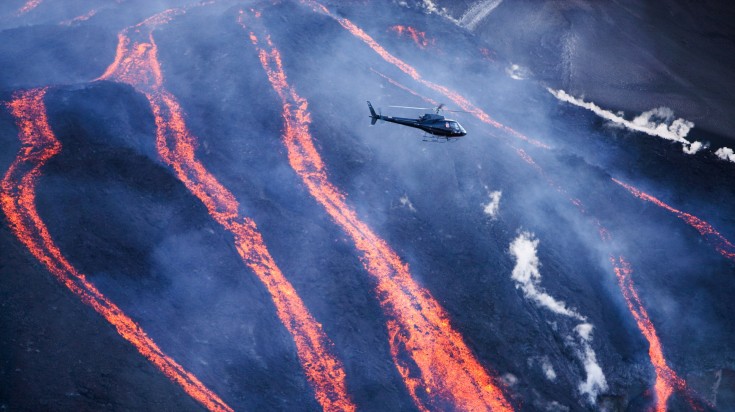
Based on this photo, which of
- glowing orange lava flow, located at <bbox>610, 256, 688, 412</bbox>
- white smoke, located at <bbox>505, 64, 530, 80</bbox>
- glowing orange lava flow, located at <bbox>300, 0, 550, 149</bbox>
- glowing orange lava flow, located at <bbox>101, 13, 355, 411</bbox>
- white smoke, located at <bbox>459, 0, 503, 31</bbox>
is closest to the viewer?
glowing orange lava flow, located at <bbox>101, 13, 355, 411</bbox>

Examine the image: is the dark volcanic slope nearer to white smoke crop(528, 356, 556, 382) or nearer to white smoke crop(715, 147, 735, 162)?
white smoke crop(528, 356, 556, 382)

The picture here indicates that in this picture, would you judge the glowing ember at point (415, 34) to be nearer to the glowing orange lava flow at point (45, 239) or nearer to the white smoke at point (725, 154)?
the white smoke at point (725, 154)

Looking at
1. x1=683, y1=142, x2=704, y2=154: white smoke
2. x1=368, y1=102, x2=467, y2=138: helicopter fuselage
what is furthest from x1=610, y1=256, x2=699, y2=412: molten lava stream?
x1=683, y1=142, x2=704, y2=154: white smoke

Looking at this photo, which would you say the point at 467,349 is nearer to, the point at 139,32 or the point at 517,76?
the point at 517,76

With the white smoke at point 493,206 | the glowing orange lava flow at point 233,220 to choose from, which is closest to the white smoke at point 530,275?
the white smoke at point 493,206

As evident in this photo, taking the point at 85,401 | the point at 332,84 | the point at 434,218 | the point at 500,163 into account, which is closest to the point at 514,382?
the point at 434,218

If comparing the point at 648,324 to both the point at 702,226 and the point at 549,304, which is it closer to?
the point at 549,304
